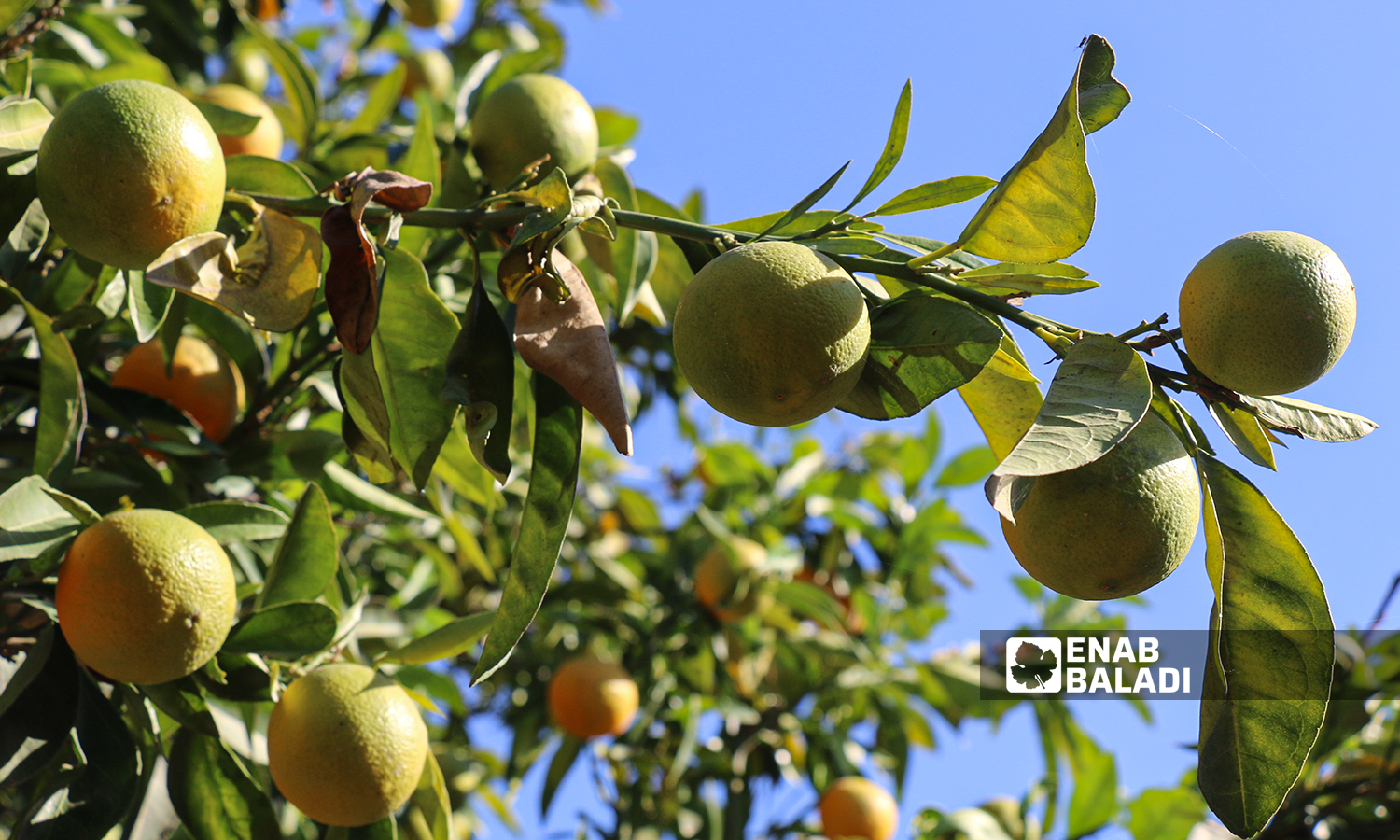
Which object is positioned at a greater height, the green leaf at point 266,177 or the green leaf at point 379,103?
the green leaf at point 379,103

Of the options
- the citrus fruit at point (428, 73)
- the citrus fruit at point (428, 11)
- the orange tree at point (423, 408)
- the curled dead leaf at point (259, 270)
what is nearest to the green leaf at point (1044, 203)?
the orange tree at point (423, 408)

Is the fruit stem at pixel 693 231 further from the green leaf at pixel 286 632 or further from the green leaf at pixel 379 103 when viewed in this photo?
the green leaf at pixel 379 103

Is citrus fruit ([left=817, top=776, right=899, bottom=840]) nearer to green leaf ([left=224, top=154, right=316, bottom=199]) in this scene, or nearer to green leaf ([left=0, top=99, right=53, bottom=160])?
green leaf ([left=224, top=154, right=316, bottom=199])

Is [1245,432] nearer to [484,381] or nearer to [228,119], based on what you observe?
[484,381]

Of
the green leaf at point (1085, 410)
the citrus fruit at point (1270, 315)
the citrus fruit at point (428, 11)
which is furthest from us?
the citrus fruit at point (428, 11)

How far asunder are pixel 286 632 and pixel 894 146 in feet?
2.95

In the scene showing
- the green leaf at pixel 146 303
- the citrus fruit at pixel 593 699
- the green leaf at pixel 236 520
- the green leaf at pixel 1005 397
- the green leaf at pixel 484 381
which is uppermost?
the green leaf at pixel 1005 397

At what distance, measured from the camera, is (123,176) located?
40.6 inches

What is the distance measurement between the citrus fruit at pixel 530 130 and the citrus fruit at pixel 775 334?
0.63m

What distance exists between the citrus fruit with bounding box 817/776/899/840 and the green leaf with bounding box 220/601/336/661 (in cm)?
189

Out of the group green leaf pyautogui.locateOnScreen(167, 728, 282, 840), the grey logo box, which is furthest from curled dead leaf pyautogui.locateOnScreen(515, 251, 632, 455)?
the grey logo box

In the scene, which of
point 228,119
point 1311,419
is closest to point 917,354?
point 1311,419

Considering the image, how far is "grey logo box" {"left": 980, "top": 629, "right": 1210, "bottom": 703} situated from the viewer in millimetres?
1840

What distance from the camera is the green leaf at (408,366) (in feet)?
3.47
